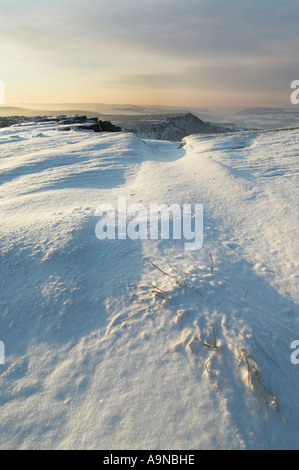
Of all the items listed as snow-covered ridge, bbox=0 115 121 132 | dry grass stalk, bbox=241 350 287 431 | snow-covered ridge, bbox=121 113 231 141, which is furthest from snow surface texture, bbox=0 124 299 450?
snow-covered ridge, bbox=121 113 231 141

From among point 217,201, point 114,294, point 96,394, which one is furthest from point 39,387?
point 217,201

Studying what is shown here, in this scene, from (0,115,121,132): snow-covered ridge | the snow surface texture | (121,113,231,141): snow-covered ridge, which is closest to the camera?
A: the snow surface texture

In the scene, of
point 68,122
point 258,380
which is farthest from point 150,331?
point 68,122

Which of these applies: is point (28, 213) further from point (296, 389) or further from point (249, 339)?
point (296, 389)

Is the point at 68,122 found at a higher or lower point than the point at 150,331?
higher

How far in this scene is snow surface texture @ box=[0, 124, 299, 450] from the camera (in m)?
0.83

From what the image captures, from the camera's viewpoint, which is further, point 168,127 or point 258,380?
point 168,127

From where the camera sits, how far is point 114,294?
4.24 ft

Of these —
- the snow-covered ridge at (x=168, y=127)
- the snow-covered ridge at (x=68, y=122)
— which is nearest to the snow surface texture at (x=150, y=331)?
the snow-covered ridge at (x=68, y=122)

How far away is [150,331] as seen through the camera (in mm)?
1103

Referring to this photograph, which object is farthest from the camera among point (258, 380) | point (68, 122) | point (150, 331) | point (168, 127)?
point (168, 127)

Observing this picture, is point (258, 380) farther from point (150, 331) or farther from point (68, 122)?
point (68, 122)

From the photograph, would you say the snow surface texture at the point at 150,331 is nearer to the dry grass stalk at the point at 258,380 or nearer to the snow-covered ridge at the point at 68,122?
the dry grass stalk at the point at 258,380

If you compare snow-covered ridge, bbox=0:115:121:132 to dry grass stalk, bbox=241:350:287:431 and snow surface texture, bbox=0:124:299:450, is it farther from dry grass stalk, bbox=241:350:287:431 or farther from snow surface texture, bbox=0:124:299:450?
dry grass stalk, bbox=241:350:287:431
